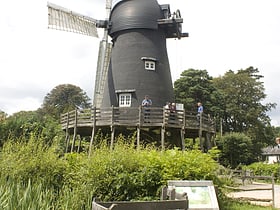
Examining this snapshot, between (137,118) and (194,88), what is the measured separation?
53.7ft

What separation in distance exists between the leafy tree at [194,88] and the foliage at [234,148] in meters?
3.83

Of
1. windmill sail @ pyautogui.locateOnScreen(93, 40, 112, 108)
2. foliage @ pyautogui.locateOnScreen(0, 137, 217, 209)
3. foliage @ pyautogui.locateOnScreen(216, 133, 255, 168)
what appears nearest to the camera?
foliage @ pyautogui.locateOnScreen(0, 137, 217, 209)

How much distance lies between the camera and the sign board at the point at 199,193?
4.64 meters

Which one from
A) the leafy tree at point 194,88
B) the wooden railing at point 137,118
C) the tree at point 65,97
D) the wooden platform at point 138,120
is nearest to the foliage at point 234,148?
the leafy tree at point 194,88

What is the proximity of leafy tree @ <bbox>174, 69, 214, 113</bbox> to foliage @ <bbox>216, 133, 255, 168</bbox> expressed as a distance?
3.83 metres

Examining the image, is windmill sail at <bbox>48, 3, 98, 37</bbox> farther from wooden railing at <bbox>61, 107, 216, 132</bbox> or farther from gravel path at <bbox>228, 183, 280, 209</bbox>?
gravel path at <bbox>228, 183, 280, 209</bbox>

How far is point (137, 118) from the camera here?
15469 mm

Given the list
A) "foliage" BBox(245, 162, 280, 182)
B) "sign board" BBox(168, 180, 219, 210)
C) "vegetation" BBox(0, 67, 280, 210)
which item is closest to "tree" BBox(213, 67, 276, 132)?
"foliage" BBox(245, 162, 280, 182)

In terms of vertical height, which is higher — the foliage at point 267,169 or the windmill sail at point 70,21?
the windmill sail at point 70,21

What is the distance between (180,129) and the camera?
1534 cm

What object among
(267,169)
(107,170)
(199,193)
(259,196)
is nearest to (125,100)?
(259,196)

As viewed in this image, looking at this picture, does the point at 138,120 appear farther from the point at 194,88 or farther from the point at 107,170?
the point at 194,88

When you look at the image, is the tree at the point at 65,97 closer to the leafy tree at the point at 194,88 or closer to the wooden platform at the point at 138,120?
the leafy tree at the point at 194,88

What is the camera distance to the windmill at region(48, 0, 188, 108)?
56.7 feet
